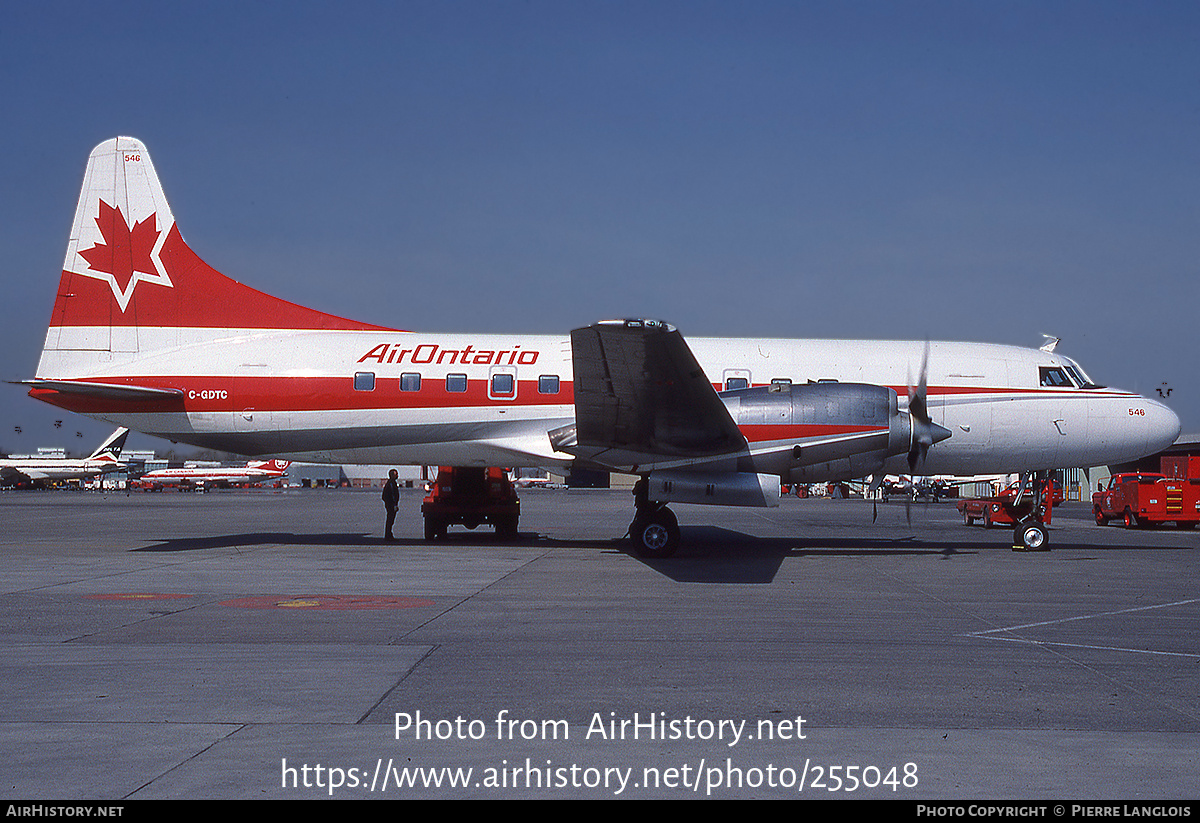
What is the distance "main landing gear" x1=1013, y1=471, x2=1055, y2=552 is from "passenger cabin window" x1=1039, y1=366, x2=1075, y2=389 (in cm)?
205

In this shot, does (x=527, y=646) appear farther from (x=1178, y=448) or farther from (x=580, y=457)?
(x=1178, y=448)

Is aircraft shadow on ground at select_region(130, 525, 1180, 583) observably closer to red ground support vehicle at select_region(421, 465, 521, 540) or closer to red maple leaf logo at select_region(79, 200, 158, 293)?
red ground support vehicle at select_region(421, 465, 521, 540)

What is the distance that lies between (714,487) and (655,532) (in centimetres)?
164

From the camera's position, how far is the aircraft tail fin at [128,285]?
18.9 m

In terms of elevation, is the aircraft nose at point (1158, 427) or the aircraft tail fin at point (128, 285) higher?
the aircraft tail fin at point (128, 285)

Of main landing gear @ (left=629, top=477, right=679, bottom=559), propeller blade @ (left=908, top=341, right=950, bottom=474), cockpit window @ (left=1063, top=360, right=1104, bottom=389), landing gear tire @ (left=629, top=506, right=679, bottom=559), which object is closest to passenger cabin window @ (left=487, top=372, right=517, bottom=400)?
main landing gear @ (left=629, top=477, right=679, bottom=559)

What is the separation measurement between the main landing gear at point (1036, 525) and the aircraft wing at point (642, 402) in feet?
26.9

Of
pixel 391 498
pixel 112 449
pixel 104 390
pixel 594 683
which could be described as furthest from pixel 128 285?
pixel 112 449

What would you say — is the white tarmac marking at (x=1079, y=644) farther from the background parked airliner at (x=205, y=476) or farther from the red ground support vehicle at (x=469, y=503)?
the background parked airliner at (x=205, y=476)

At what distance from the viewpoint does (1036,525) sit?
797 inches

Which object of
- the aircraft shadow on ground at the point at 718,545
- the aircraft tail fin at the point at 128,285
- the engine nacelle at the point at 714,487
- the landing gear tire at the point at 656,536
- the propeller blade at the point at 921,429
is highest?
the aircraft tail fin at the point at 128,285

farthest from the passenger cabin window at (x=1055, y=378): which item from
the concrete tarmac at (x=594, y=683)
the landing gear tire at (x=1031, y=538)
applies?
the concrete tarmac at (x=594, y=683)

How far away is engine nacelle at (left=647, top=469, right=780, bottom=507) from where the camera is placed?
53.0ft

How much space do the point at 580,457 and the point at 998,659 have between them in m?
9.67
